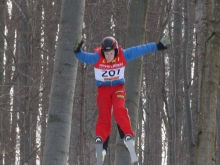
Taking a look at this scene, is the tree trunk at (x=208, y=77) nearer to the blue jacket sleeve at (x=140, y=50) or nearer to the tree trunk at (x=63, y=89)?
the blue jacket sleeve at (x=140, y=50)

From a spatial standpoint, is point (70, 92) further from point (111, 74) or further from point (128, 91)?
point (128, 91)

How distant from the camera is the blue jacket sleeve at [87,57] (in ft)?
23.6

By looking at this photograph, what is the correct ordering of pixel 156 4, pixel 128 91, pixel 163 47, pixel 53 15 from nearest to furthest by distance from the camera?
pixel 163 47
pixel 128 91
pixel 53 15
pixel 156 4

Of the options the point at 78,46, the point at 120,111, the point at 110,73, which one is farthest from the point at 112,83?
the point at 78,46

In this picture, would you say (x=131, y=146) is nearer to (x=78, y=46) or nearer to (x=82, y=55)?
(x=82, y=55)

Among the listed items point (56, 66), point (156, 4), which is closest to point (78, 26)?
point (56, 66)

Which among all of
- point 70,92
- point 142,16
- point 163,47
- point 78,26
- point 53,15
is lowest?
point 70,92

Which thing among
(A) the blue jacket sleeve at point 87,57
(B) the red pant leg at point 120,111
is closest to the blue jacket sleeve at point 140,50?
(A) the blue jacket sleeve at point 87,57

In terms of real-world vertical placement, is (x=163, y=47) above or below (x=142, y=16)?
below

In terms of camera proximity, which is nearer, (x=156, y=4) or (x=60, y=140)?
(x=60, y=140)

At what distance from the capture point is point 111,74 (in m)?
7.57

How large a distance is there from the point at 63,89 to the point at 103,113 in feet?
2.62

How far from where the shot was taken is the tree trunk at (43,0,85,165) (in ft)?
23.9

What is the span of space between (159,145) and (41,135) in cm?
655
